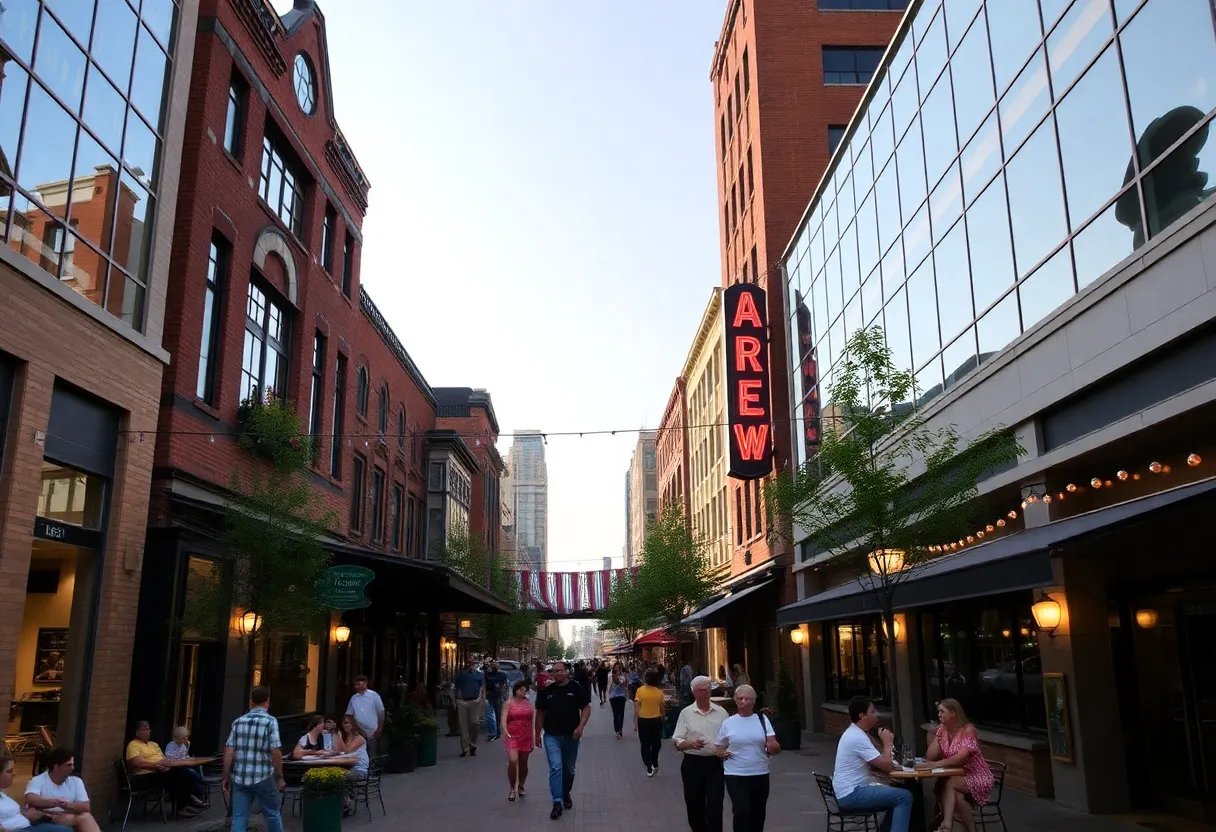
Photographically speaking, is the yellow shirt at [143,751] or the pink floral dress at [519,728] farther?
the pink floral dress at [519,728]

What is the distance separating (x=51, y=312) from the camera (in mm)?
11602

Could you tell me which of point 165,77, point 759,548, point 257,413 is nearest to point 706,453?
point 759,548

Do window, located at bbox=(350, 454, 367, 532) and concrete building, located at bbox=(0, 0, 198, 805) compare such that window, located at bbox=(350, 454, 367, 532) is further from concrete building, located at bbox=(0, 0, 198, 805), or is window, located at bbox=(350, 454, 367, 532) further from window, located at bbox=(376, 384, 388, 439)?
concrete building, located at bbox=(0, 0, 198, 805)

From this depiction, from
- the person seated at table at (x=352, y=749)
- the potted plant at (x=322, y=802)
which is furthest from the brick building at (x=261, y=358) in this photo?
Result: the potted plant at (x=322, y=802)

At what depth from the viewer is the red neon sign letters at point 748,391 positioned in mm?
28469

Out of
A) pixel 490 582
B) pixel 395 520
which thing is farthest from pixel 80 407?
pixel 490 582

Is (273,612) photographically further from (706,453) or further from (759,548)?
(706,453)

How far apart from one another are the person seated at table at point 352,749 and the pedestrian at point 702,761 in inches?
180

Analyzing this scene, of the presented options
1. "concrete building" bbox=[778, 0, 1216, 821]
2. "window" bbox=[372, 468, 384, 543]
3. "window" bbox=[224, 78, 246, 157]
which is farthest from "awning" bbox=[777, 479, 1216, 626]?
"window" bbox=[372, 468, 384, 543]

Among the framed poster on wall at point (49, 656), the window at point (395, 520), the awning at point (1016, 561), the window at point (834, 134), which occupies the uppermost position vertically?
the window at point (834, 134)

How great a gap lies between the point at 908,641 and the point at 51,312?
1571cm

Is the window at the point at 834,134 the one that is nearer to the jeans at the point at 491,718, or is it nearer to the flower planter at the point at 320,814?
the jeans at the point at 491,718

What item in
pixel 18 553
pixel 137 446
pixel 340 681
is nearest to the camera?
pixel 18 553

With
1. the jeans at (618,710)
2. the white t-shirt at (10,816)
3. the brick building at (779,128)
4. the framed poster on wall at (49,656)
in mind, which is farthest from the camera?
the brick building at (779,128)
